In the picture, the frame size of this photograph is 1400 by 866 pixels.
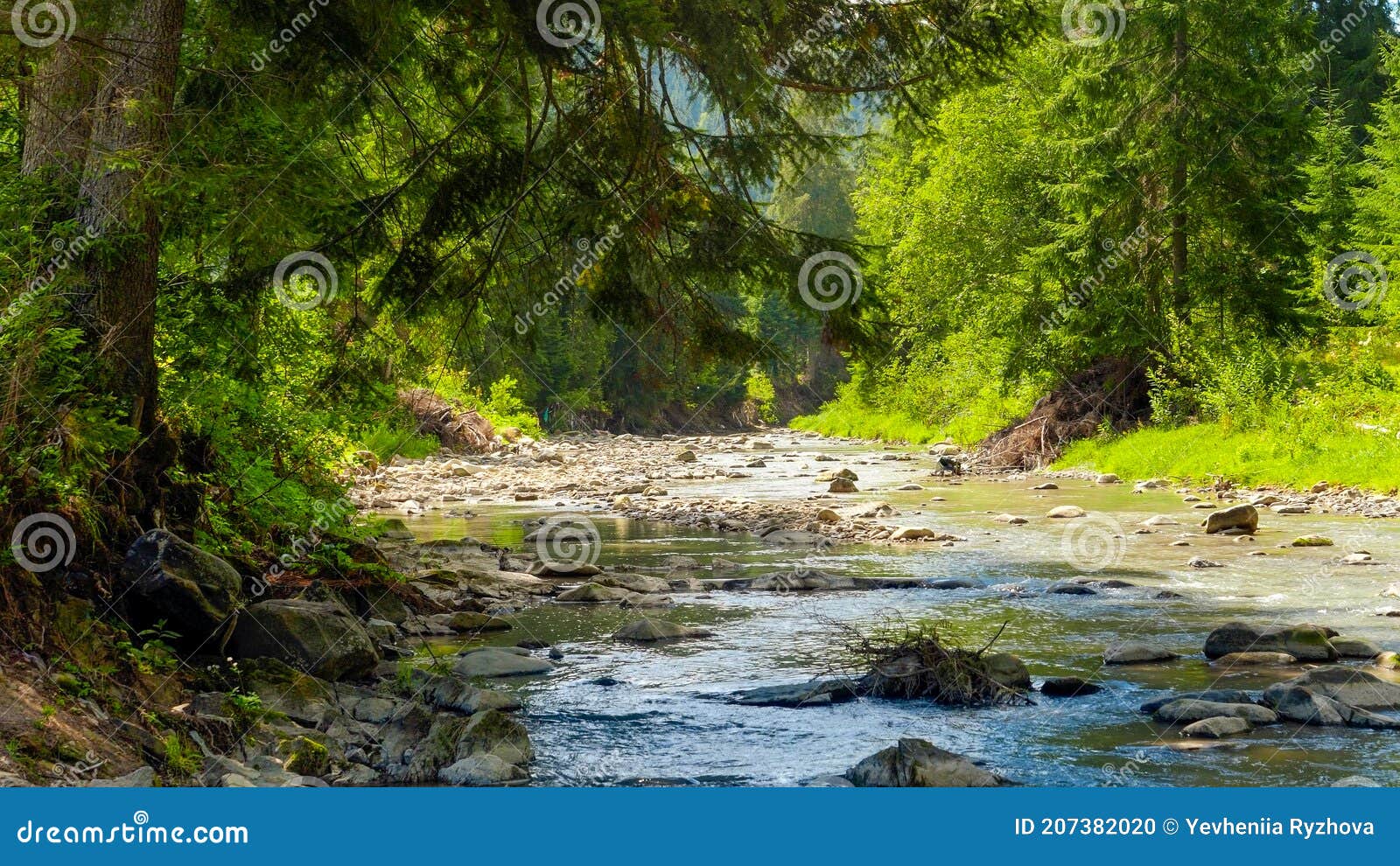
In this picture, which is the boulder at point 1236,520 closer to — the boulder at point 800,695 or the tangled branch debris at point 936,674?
the tangled branch debris at point 936,674

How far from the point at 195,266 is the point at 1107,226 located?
2117 centimetres

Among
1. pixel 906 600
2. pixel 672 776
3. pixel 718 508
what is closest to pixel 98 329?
pixel 672 776

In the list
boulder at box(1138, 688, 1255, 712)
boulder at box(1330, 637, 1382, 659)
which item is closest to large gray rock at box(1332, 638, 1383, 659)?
boulder at box(1330, 637, 1382, 659)

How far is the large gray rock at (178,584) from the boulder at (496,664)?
5.54 ft

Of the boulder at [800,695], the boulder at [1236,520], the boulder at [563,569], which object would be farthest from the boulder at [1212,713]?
the boulder at [1236,520]

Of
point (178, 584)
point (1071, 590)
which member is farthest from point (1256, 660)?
point (178, 584)

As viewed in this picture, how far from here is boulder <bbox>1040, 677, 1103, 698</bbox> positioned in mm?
7637

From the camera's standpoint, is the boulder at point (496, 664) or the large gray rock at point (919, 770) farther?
the boulder at point (496, 664)

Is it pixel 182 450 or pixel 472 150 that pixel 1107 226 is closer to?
pixel 472 150

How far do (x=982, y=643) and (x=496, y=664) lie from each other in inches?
136

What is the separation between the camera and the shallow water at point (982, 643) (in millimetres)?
6211

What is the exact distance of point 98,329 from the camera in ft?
23.4

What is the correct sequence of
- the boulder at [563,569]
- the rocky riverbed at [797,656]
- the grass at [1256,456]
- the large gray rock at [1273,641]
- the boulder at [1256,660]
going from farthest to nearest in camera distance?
the grass at [1256,456] < the boulder at [563,569] < the large gray rock at [1273,641] < the boulder at [1256,660] < the rocky riverbed at [797,656]

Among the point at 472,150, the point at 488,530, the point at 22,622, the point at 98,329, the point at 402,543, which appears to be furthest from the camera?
the point at 488,530
